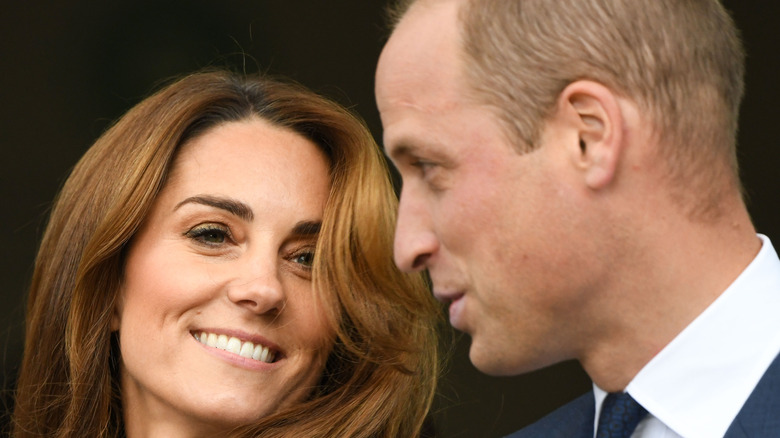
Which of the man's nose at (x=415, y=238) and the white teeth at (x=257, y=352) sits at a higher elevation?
the man's nose at (x=415, y=238)

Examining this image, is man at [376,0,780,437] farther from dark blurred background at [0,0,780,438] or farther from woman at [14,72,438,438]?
dark blurred background at [0,0,780,438]

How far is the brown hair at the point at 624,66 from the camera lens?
1.64m

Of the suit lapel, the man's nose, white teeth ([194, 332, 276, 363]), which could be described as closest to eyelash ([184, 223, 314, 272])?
white teeth ([194, 332, 276, 363])

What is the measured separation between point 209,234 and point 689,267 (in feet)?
3.59

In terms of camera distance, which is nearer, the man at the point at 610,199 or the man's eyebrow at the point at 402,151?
the man at the point at 610,199

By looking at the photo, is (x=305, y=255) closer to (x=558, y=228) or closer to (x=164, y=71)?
(x=558, y=228)

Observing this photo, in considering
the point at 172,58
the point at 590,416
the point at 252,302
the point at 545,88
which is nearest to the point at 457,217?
the point at 545,88

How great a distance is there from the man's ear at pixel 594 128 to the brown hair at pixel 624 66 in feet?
0.08

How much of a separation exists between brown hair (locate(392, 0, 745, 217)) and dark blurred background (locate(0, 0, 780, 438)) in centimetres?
225

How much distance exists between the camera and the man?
5.37 feet

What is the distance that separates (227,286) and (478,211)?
2.64ft

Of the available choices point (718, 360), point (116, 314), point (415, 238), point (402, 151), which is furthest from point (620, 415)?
point (116, 314)

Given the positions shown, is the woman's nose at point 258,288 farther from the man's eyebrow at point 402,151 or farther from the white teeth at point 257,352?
the man's eyebrow at point 402,151

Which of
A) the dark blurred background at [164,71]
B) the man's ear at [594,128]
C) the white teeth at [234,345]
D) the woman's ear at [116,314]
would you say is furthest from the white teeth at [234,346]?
the dark blurred background at [164,71]
